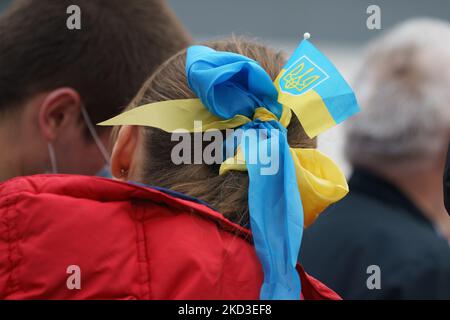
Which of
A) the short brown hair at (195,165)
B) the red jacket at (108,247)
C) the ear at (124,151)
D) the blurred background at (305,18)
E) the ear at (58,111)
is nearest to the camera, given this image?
the red jacket at (108,247)

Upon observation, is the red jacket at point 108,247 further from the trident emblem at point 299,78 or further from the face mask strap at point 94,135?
the face mask strap at point 94,135

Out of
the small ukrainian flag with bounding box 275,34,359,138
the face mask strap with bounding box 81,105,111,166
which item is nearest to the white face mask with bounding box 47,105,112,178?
the face mask strap with bounding box 81,105,111,166

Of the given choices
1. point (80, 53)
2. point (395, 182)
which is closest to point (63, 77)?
point (80, 53)

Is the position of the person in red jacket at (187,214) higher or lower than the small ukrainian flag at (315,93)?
lower

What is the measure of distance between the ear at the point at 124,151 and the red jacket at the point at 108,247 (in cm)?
25

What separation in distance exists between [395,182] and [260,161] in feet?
3.42

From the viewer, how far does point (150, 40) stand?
1.85 meters

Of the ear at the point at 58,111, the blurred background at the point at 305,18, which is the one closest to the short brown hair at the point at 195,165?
the ear at the point at 58,111

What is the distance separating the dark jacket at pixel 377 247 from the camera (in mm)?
1803

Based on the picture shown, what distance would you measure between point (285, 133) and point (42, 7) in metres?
0.84

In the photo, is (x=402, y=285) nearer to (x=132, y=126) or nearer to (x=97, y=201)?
(x=132, y=126)

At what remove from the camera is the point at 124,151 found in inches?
54.2

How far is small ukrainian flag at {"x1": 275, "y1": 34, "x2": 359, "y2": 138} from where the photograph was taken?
1.22 m
